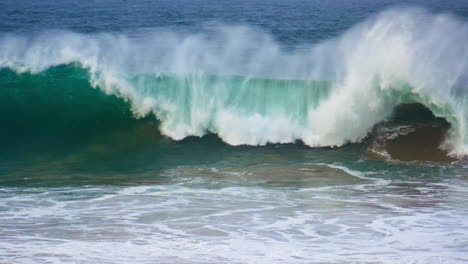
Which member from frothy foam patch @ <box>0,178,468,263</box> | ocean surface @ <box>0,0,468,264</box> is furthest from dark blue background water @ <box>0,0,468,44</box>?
frothy foam patch @ <box>0,178,468,263</box>

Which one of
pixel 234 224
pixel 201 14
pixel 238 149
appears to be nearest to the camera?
pixel 234 224

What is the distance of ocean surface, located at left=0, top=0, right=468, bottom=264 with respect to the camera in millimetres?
6617

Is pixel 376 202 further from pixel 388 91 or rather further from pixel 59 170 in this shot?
pixel 59 170

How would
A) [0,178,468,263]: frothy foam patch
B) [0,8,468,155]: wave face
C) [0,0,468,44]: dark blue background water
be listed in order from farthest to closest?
[0,0,468,44]: dark blue background water
[0,8,468,155]: wave face
[0,178,468,263]: frothy foam patch

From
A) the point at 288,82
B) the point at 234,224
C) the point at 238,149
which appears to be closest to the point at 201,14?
the point at 288,82

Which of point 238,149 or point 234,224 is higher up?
point 234,224

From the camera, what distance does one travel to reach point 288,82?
13.4m

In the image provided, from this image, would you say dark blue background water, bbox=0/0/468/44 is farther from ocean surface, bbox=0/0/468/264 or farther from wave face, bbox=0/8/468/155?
ocean surface, bbox=0/0/468/264

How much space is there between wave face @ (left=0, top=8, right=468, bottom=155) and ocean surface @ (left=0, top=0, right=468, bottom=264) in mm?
35

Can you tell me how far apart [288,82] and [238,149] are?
2647 mm

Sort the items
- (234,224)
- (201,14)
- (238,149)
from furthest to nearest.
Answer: (201,14) < (238,149) < (234,224)

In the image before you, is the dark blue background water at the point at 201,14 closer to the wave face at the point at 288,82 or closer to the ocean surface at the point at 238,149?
the wave face at the point at 288,82

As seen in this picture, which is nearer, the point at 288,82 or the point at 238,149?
the point at 238,149

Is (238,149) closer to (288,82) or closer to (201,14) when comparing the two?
(288,82)
